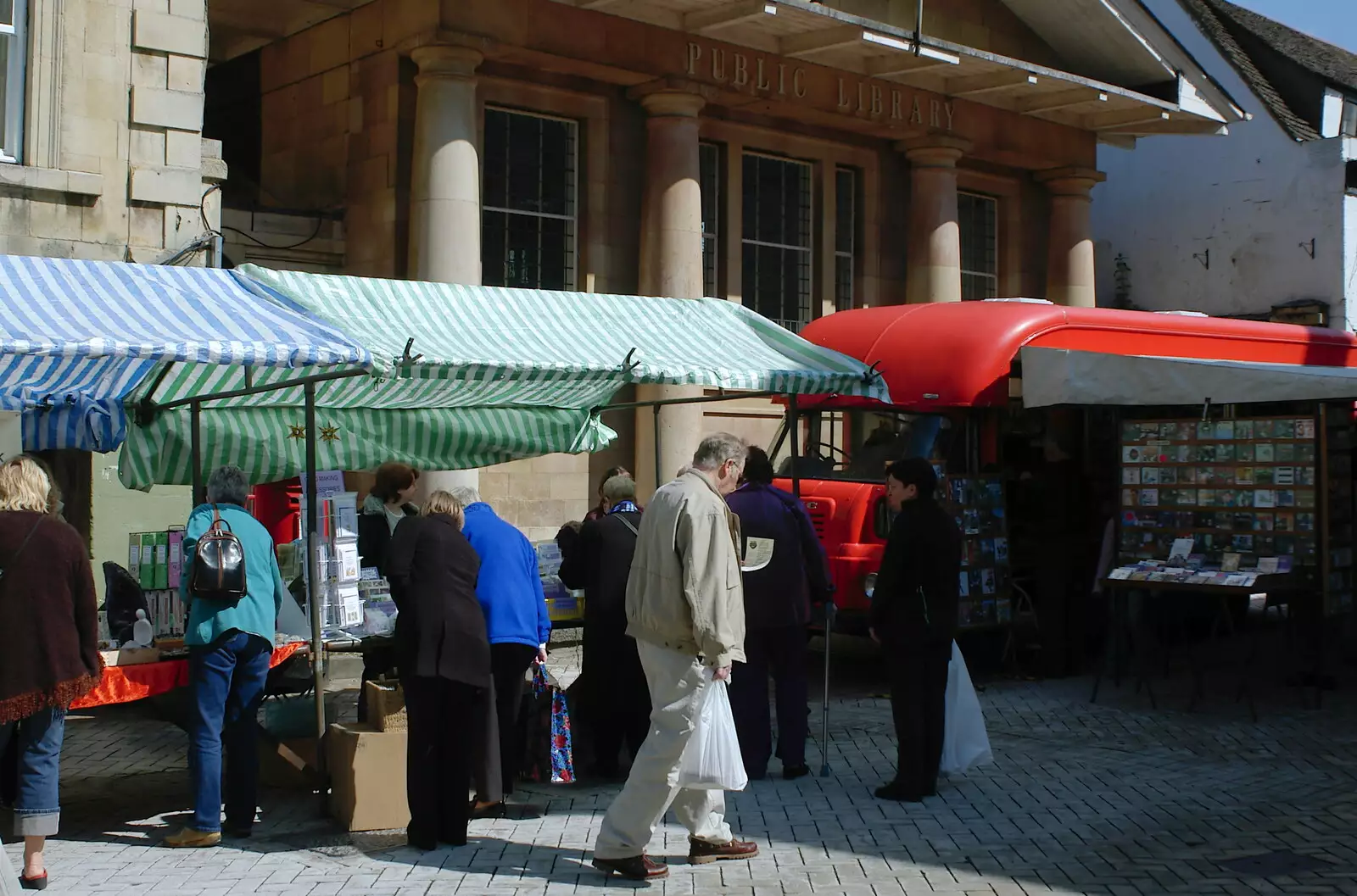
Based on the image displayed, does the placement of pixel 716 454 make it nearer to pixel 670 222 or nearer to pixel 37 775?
pixel 37 775

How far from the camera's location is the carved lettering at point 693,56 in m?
17.4

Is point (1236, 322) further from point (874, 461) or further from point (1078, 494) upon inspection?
point (874, 461)

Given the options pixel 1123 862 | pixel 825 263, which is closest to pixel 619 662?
pixel 1123 862

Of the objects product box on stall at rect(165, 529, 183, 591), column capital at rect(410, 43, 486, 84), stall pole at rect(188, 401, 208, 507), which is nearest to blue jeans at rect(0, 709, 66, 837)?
product box on stall at rect(165, 529, 183, 591)

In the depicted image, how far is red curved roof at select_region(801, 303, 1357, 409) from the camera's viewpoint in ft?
40.7

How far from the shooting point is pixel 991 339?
1248 cm

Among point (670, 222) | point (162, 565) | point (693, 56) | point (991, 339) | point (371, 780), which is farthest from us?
point (693, 56)

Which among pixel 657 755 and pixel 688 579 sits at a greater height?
pixel 688 579

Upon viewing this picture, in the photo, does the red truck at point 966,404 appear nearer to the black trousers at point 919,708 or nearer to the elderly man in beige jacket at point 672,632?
the black trousers at point 919,708

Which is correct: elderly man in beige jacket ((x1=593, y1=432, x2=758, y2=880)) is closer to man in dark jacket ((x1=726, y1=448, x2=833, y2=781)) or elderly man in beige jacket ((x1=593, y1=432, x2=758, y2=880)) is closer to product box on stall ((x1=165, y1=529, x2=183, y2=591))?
man in dark jacket ((x1=726, y1=448, x2=833, y2=781))

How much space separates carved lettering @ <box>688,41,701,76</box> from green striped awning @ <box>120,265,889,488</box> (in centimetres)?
660

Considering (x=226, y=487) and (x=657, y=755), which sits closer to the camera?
(x=657, y=755)

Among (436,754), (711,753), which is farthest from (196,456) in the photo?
(711,753)

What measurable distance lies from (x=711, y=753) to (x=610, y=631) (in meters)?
2.12
